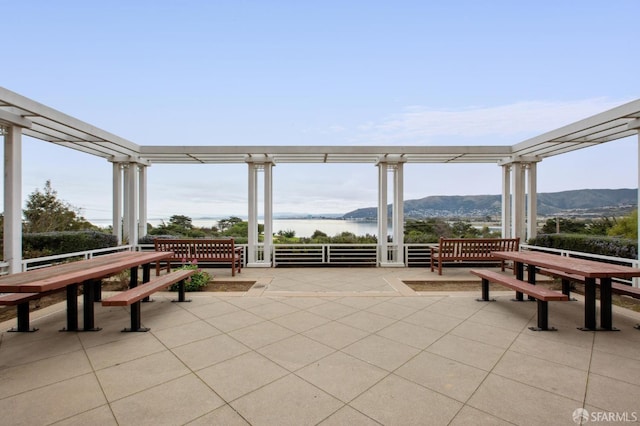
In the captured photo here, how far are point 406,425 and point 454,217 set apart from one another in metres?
10.9

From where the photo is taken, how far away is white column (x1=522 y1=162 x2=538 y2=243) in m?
8.15

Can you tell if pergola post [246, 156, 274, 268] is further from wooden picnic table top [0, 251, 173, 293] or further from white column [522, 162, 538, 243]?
white column [522, 162, 538, 243]

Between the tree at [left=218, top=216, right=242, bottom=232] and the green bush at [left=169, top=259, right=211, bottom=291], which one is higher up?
the tree at [left=218, top=216, right=242, bottom=232]

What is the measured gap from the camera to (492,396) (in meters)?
2.02

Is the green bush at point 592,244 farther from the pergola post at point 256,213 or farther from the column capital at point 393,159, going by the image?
the pergola post at point 256,213

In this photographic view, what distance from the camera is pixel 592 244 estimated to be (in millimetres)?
6410

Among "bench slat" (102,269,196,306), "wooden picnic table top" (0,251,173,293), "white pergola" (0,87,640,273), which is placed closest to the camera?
"wooden picnic table top" (0,251,173,293)

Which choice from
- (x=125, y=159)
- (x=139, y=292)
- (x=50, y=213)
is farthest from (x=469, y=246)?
(x=50, y=213)

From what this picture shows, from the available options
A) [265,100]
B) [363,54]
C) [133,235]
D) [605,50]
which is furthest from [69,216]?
[605,50]

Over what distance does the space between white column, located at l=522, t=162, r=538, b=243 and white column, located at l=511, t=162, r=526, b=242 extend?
22 cm

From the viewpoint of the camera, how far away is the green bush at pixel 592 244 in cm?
571

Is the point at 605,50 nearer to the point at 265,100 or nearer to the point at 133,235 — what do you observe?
the point at 265,100

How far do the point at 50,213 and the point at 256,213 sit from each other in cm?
971

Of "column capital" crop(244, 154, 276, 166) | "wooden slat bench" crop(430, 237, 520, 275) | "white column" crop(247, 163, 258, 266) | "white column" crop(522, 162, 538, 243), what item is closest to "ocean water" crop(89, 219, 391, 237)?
"white column" crop(247, 163, 258, 266)
